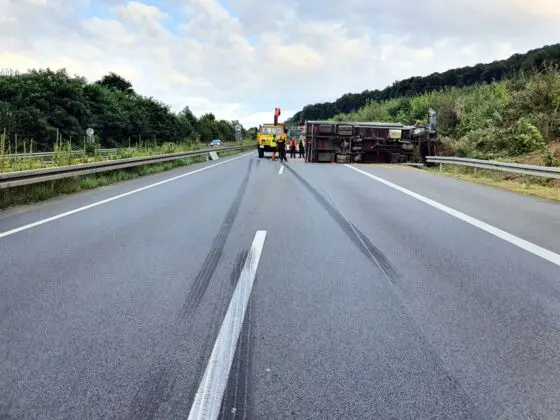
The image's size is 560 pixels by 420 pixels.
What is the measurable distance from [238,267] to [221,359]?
2.40 meters

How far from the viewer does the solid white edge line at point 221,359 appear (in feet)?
9.20

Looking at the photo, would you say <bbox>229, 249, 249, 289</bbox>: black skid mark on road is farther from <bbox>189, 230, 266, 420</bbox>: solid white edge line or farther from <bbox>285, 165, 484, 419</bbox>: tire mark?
<bbox>285, 165, 484, 419</bbox>: tire mark

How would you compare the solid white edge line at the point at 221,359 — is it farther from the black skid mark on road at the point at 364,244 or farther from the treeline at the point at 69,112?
the treeline at the point at 69,112

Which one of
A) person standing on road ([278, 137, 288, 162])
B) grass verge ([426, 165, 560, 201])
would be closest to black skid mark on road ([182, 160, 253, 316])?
grass verge ([426, 165, 560, 201])

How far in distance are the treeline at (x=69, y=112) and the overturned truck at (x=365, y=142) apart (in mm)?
11936

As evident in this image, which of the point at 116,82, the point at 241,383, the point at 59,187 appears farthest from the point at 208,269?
the point at 116,82

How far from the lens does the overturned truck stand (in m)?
28.4

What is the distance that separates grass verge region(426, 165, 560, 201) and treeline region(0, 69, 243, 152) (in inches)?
777

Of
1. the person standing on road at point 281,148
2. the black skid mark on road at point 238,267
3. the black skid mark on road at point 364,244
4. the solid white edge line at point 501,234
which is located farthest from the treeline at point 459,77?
the black skid mark on road at point 238,267

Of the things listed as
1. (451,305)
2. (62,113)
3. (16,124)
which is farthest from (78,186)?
(62,113)

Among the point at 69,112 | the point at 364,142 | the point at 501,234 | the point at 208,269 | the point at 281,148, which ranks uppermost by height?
the point at 69,112

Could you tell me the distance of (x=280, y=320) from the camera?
161 inches

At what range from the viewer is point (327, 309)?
14.4 ft

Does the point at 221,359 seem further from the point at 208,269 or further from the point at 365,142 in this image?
the point at 365,142
